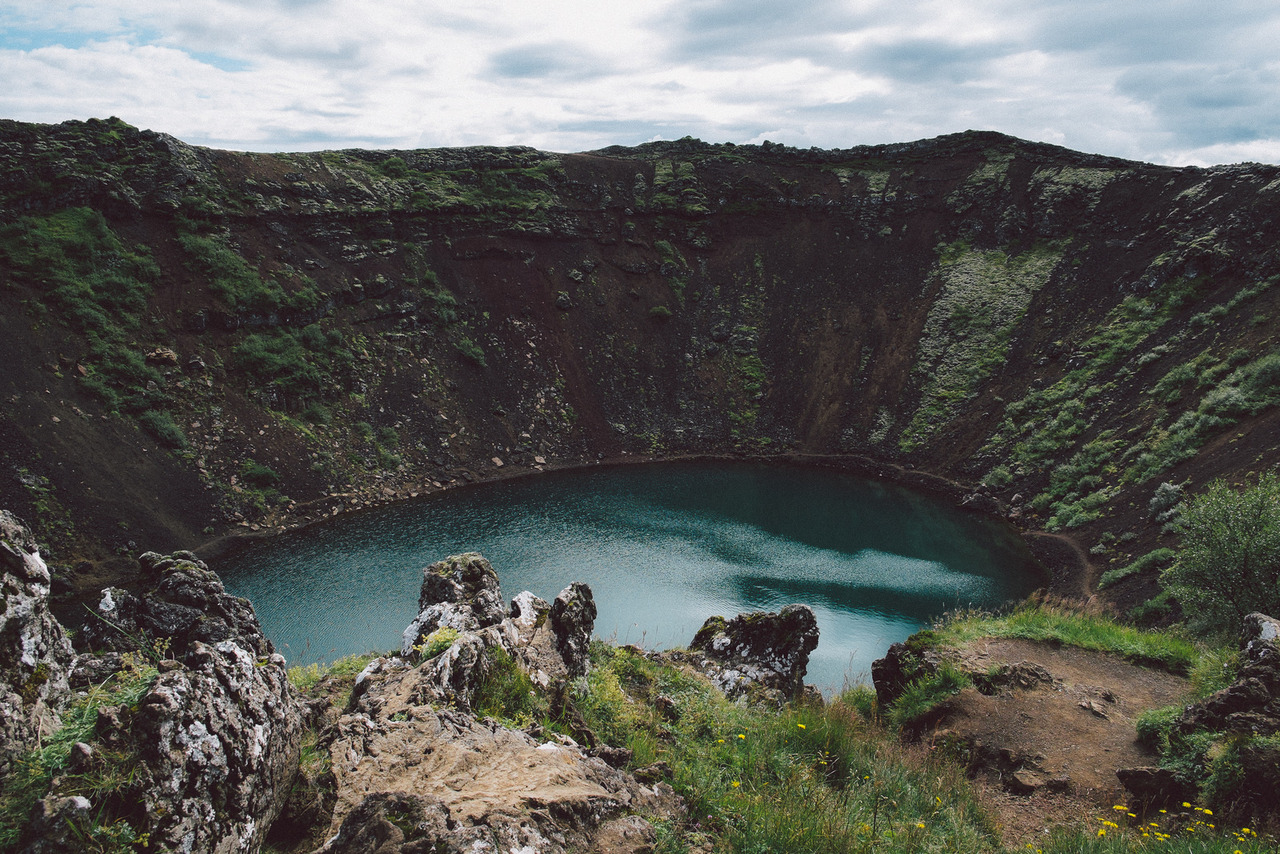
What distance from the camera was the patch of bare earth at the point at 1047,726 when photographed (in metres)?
10.7

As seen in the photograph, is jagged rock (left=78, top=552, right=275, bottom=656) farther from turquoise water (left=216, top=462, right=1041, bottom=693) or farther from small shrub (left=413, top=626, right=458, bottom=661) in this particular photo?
turquoise water (left=216, top=462, right=1041, bottom=693)

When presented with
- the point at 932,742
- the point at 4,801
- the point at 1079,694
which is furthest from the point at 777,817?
the point at 1079,694

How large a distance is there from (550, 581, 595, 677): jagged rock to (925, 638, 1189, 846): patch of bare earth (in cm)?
675

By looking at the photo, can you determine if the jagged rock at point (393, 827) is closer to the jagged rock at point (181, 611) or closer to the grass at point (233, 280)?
the jagged rock at point (181, 611)

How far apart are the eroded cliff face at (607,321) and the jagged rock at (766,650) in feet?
69.0

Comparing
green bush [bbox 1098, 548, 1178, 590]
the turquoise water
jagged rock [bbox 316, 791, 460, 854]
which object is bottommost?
the turquoise water

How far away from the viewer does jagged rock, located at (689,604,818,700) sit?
17.2 m

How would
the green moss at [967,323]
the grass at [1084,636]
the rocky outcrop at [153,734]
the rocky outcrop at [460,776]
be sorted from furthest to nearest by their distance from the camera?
1. the green moss at [967,323]
2. the grass at [1084,636]
3. the rocky outcrop at [460,776]
4. the rocky outcrop at [153,734]

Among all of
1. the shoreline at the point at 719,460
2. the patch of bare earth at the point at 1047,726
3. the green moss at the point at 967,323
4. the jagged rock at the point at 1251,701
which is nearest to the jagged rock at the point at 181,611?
the patch of bare earth at the point at 1047,726

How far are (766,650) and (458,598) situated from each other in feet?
26.9

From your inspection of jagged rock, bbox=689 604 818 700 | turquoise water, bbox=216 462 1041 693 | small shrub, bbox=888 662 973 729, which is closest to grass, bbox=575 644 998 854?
small shrub, bbox=888 662 973 729

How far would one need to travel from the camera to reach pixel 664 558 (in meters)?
35.2

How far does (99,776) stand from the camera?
4.55 metres

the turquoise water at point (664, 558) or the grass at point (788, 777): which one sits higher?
the grass at point (788, 777)
